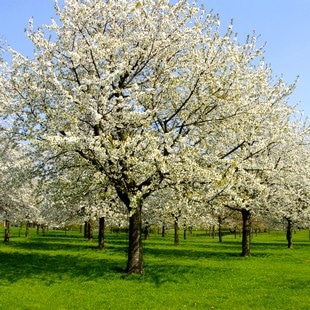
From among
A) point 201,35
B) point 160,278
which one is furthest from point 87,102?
point 160,278

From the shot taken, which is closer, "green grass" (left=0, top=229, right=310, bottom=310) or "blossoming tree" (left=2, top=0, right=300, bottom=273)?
"green grass" (left=0, top=229, right=310, bottom=310)

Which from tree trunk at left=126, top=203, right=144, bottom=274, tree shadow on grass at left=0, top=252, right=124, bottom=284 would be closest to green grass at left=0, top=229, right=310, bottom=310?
tree shadow on grass at left=0, top=252, right=124, bottom=284

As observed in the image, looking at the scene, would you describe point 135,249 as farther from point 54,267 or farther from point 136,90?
point 136,90

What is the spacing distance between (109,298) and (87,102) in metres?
8.94

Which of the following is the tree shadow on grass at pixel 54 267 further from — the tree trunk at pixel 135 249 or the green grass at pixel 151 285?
the tree trunk at pixel 135 249

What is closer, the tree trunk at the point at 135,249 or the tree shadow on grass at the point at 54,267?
the tree shadow on grass at the point at 54,267

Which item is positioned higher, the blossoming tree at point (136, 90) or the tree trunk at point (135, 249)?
the blossoming tree at point (136, 90)

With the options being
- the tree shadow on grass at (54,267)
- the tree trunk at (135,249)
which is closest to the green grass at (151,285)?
the tree shadow on grass at (54,267)

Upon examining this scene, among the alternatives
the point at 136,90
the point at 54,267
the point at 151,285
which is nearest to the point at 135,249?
the point at 151,285

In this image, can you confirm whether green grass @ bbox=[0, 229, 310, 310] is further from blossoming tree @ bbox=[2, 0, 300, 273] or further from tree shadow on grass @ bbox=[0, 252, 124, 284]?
blossoming tree @ bbox=[2, 0, 300, 273]

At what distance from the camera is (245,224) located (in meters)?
36.2

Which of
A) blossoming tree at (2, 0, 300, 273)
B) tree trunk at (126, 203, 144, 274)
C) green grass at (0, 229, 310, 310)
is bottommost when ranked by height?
green grass at (0, 229, 310, 310)

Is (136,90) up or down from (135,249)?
up

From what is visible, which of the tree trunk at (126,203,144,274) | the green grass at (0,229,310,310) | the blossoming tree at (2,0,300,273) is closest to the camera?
the green grass at (0,229,310,310)
